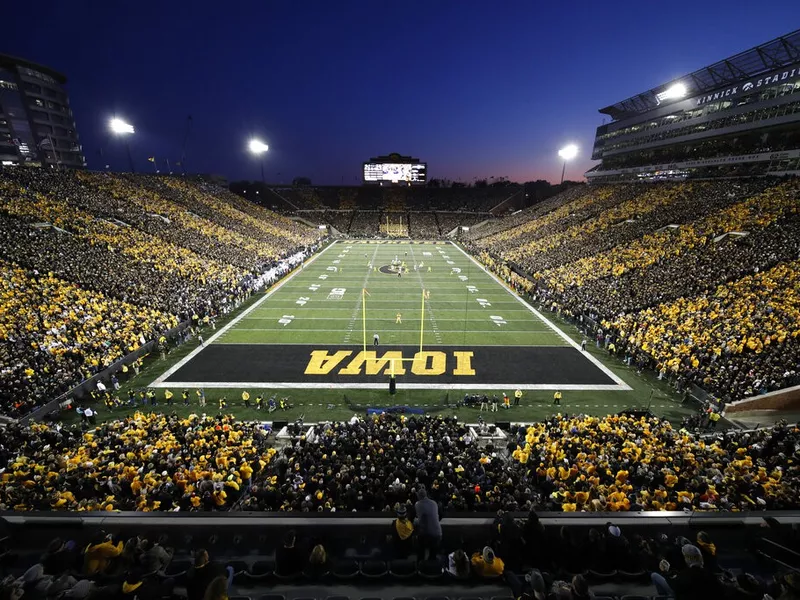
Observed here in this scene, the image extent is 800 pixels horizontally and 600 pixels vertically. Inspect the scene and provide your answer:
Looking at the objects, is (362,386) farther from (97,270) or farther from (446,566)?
(97,270)

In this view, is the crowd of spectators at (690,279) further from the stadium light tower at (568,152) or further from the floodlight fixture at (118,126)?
the floodlight fixture at (118,126)

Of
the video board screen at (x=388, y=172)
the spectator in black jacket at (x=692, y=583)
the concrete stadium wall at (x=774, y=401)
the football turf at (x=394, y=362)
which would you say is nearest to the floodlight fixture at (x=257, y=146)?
the video board screen at (x=388, y=172)

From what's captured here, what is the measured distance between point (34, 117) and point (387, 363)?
98.4 m

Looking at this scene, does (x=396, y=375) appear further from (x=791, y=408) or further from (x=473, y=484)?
(x=791, y=408)

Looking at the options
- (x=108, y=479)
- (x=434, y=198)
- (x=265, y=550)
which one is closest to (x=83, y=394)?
(x=108, y=479)

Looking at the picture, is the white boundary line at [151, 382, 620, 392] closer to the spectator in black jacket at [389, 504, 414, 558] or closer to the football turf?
the football turf

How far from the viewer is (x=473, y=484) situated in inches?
343

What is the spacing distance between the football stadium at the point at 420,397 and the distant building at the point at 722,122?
0.32 metres

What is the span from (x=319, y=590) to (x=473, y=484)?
479cm

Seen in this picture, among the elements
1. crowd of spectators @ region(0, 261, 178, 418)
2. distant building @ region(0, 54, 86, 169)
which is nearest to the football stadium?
crowd of spectators @ region(0, 261, 178, 418)

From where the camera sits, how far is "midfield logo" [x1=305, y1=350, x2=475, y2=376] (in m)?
18.7

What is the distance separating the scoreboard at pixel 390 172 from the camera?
77438mm

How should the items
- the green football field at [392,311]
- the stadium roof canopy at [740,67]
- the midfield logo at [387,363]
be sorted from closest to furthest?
1. the midfield logo at [387,363]
2. the green football field at [392,311]
3. the stadium roof canopy at [740,67]

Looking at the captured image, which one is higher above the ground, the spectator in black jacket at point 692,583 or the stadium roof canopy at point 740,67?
the stadium roof canopy at point 740,67
